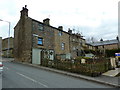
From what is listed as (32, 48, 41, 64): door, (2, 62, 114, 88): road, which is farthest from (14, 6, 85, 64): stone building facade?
(2, 62, 114, 88): road

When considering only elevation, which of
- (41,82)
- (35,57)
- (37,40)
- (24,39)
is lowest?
(41,82)

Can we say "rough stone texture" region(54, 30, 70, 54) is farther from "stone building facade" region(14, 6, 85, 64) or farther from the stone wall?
the stone wall

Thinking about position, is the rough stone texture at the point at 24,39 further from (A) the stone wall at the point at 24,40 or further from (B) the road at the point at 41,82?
(B) the road at the point at 41,82

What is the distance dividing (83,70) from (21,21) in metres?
18.2

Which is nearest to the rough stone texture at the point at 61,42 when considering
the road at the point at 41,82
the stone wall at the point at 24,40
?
the stone wall at the point at 24,40

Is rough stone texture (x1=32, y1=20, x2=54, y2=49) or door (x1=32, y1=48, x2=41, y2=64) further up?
rough stone texture (x1=32, y1=20, x2=54, y2=49)

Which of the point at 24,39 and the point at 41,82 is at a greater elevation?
the point at 24,39

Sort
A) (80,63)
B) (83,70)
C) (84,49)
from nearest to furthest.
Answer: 1. (83,70)
2. (80,63)
3. (84,49)

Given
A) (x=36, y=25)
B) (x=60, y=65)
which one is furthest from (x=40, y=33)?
(x=60, y=65)

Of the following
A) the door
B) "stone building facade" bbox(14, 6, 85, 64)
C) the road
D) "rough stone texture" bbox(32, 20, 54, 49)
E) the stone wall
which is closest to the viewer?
the road

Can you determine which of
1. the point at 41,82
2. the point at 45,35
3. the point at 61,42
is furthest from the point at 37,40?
the point at 41,82

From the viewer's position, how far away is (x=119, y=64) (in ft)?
55.7

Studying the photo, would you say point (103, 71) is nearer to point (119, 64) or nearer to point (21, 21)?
point (119, 64)

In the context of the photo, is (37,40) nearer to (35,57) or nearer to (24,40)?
(24,40)
